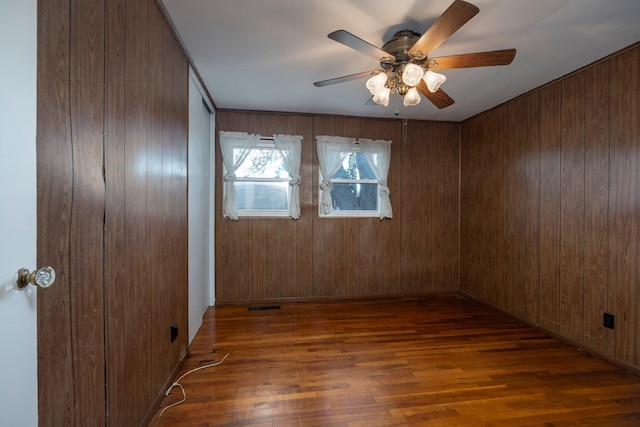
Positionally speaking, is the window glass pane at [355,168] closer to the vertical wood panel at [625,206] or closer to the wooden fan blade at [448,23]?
the wooden fan blade at [448,23]

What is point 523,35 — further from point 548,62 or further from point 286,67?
point 286,67

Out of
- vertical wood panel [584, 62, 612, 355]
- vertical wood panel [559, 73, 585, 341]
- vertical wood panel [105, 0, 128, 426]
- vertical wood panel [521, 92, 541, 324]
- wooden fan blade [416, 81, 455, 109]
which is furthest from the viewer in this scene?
vertical wood panel [521, 92, 541, 324]

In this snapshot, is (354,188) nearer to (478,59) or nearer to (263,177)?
(263,177)

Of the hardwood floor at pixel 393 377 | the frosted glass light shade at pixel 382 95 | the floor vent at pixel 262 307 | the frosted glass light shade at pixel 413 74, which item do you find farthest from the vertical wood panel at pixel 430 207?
the frosted glass light shade at pixel 413 74

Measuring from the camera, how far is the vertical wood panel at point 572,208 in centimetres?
242

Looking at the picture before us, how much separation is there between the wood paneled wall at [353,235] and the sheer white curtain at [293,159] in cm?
10

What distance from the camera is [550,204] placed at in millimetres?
2689

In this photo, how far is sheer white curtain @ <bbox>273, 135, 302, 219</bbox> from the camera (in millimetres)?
3533

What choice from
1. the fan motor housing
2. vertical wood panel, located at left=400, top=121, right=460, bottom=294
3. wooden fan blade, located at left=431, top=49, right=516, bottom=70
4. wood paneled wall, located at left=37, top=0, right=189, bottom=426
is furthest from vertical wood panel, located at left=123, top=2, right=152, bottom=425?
vertical wood panel, located at left=400, top=121, right=460, bottom=294

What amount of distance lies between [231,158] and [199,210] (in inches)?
36.6

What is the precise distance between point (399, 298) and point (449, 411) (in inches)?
84.1

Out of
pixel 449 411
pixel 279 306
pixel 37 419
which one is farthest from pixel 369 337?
pixel 37 419

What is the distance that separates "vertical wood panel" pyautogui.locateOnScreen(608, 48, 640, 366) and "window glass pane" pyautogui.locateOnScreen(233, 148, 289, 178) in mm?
3187

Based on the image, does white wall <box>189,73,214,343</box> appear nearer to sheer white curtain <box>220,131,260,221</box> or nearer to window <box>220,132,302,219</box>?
sheer white curtain <box>220,131,260,221</box>
